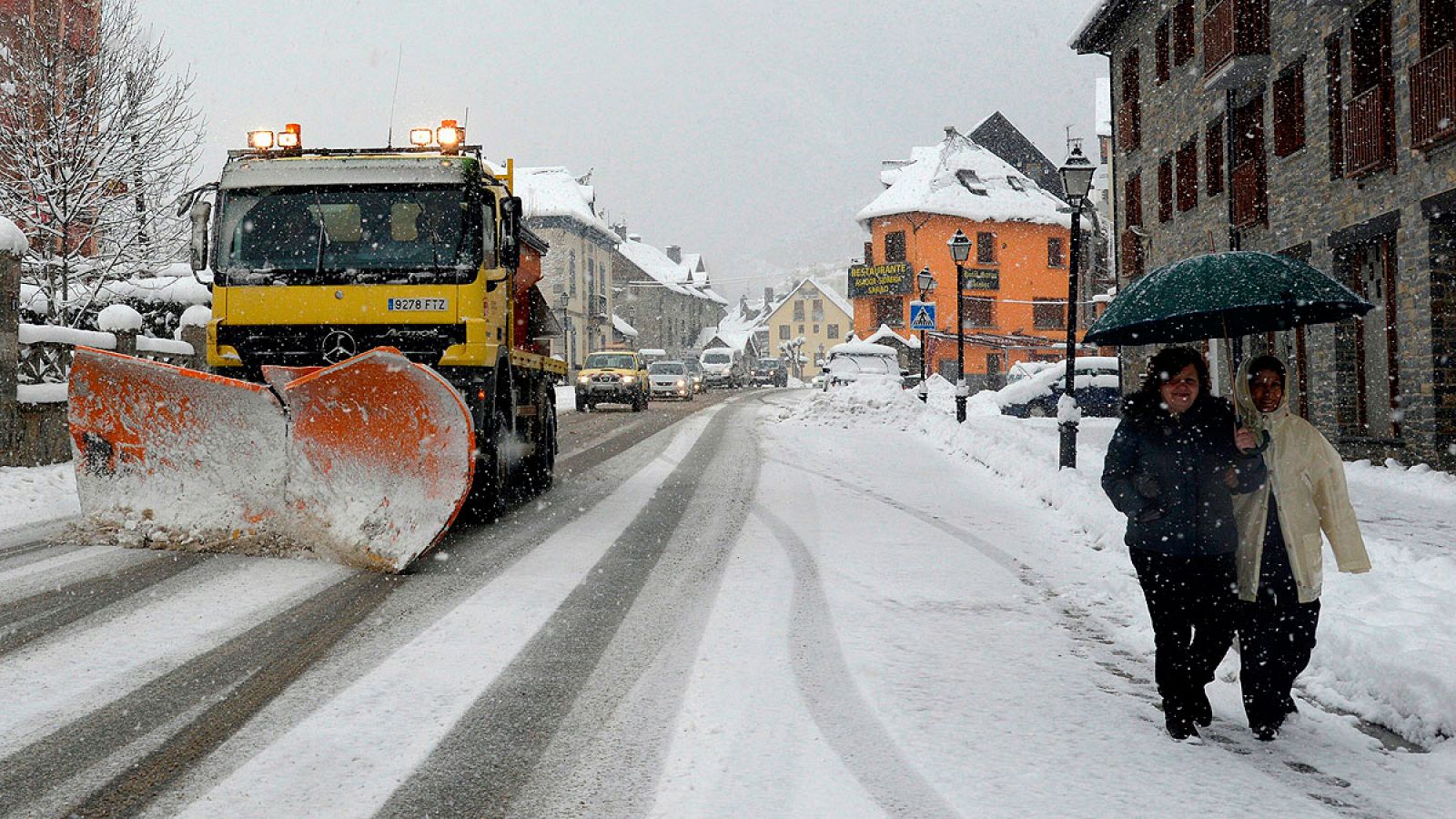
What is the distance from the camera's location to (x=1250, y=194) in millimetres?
19500

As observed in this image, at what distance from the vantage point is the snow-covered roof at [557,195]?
63.4 m

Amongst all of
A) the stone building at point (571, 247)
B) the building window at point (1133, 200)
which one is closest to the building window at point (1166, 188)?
the building window at point (1133, 200)

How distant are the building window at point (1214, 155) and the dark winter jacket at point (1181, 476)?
65.2 feet

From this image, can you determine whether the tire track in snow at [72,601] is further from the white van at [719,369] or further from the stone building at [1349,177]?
the white van at [719,369]

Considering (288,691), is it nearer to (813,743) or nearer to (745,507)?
(813,743)

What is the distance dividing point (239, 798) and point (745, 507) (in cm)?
690

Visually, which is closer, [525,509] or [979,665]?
[979,665]

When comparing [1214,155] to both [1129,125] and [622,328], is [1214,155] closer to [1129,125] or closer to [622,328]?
[1129,125]

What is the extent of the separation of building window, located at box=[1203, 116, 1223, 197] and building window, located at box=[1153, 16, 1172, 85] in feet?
12.5

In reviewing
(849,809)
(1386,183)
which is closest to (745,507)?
(849,809)

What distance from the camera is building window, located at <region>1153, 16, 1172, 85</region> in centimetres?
2542

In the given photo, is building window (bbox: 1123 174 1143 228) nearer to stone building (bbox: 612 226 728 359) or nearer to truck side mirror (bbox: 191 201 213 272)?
truck side mirror (bbox: 191 201 213 272)

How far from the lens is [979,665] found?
4660 mm

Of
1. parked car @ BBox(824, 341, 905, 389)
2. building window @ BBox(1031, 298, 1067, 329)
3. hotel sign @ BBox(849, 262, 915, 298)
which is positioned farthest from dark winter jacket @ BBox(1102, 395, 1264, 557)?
building window @ BBox(1031, 298, 1067, 329)
